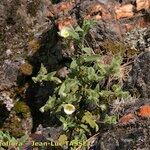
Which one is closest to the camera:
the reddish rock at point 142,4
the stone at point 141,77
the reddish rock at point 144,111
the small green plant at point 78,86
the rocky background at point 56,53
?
the small green plant at point 78,86

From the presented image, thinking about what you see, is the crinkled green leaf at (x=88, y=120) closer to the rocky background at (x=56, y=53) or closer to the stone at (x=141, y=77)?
the rocky background at (x=56, y=53)

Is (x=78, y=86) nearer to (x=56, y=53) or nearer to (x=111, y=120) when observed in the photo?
(x=111, y=120)

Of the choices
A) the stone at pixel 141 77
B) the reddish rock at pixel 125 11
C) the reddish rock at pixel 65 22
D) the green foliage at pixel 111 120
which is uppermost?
the reddish rock at pixel 125 11

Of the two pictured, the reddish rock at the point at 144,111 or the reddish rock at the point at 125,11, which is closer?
the reddish rock at the point at 144,111

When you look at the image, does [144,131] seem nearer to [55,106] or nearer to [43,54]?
[55,106]

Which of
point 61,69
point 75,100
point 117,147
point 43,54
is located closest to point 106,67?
point 75,100

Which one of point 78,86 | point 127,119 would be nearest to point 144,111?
point 127,119

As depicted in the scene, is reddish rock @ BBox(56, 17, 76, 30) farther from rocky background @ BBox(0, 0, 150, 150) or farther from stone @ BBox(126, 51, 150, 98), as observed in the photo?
stone @ BBox(126, 51, 150, 98)

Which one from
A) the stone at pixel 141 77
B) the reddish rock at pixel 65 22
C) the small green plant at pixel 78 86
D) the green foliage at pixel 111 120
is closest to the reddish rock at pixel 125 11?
the reddish rock at pixel 65 22
